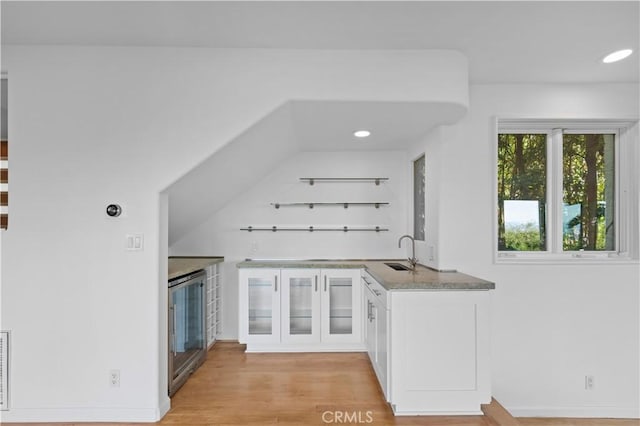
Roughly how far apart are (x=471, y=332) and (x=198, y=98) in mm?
2430

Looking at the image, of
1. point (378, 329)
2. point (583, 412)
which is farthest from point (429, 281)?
point (583, 412)

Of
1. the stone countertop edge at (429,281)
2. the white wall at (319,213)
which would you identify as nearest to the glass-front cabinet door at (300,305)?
the white wall at (319,213)

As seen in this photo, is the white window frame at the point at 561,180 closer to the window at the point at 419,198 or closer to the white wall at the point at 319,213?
the window at the point at 419,198

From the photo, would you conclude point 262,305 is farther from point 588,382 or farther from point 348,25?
point 588,382

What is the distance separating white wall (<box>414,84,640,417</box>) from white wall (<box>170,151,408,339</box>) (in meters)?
1.13

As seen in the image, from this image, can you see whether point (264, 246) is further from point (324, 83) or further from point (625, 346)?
point (625, 346)

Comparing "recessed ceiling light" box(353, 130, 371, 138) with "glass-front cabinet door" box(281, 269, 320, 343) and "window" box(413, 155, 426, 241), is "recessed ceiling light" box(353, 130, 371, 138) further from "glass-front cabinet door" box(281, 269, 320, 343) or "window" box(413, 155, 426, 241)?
"glass-front cabinet door" box(281, 269, 320, 343)

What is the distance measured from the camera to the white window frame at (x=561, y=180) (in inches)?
133

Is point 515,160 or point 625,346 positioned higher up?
point 515,160

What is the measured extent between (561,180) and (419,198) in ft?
4.22

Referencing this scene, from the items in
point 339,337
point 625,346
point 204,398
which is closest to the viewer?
point 204,398

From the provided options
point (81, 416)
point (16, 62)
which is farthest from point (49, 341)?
point (16, 62)

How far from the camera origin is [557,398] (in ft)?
10.9

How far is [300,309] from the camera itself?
3924mm
